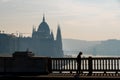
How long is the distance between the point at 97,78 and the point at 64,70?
5713 millimetres

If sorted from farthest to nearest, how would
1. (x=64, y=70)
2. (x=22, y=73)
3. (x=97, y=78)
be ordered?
(x=64, y=70), (x=22, y=73), (x=97, y=78)

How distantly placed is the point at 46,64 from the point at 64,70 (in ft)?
5.49

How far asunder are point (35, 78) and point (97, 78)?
12.1 ft

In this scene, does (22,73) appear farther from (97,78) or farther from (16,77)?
(97,78)

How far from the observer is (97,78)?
23.2 meters

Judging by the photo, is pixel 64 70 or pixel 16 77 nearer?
pixel 16 77

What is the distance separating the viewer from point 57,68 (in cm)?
2900

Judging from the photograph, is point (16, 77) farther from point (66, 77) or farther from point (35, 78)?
point (66, 77)

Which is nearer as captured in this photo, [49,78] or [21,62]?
[49,78]

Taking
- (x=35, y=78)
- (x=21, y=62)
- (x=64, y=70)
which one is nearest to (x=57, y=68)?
(x=64, y=70)

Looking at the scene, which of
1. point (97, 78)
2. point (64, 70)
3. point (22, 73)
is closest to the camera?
point (97, 78)

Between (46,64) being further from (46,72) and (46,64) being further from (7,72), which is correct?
(7,72)

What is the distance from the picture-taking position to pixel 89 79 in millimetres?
23234

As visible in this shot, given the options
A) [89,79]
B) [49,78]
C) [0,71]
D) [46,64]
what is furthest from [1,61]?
[89,79]
